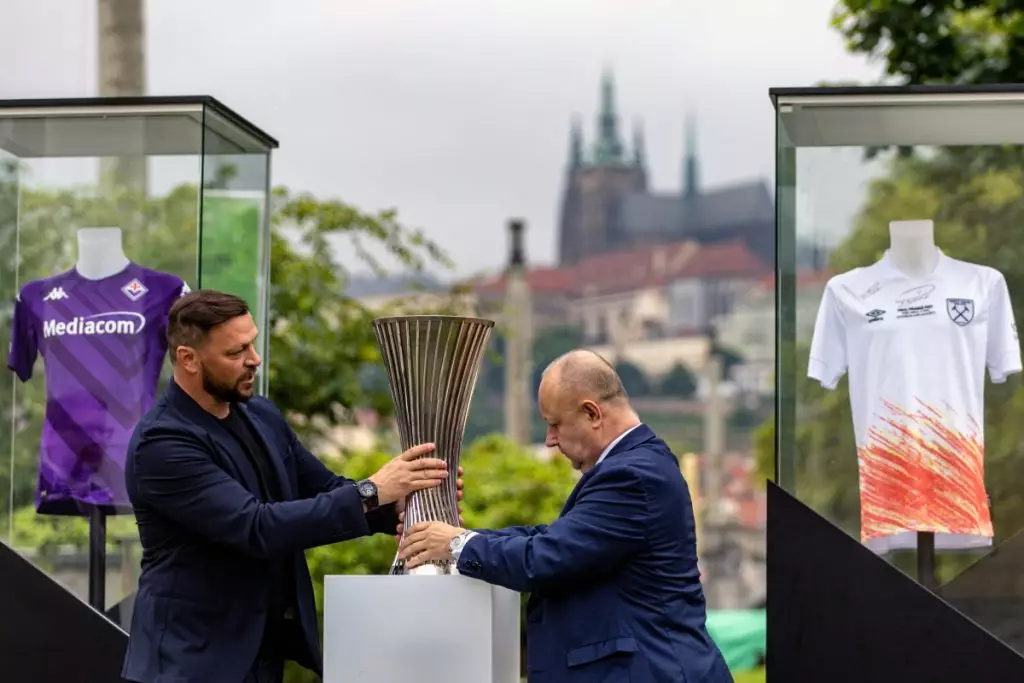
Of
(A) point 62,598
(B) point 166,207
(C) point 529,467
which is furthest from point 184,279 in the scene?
(C) point 529,467

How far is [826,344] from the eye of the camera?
5.33m

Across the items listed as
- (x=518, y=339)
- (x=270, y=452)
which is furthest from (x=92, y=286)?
(x=518, y=339)

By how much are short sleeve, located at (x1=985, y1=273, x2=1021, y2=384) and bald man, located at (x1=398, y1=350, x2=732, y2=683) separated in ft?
6.74

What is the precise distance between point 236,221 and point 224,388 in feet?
7.35

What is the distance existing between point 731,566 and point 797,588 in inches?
1066

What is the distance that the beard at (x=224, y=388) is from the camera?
3.64 metres

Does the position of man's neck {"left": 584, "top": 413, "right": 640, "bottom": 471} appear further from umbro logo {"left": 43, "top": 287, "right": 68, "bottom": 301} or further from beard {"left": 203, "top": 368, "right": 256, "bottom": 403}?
umbro logo {"left": 43, "top": 287, "right": 68, "bottom": 301}

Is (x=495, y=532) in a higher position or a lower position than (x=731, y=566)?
higher

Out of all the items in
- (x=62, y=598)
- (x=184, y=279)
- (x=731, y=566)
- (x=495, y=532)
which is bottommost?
(x=731, y=566)

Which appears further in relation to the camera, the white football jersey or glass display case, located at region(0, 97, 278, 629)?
glass display case, located at region(0, 97, 278, 629)

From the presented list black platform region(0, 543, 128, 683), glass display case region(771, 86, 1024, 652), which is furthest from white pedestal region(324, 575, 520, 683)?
glass display case region(771, 86, 1024, 652)

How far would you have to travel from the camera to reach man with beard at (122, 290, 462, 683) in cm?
354

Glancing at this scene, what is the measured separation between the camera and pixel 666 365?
1742 inches

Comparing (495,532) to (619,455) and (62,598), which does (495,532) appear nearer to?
(619,455)
